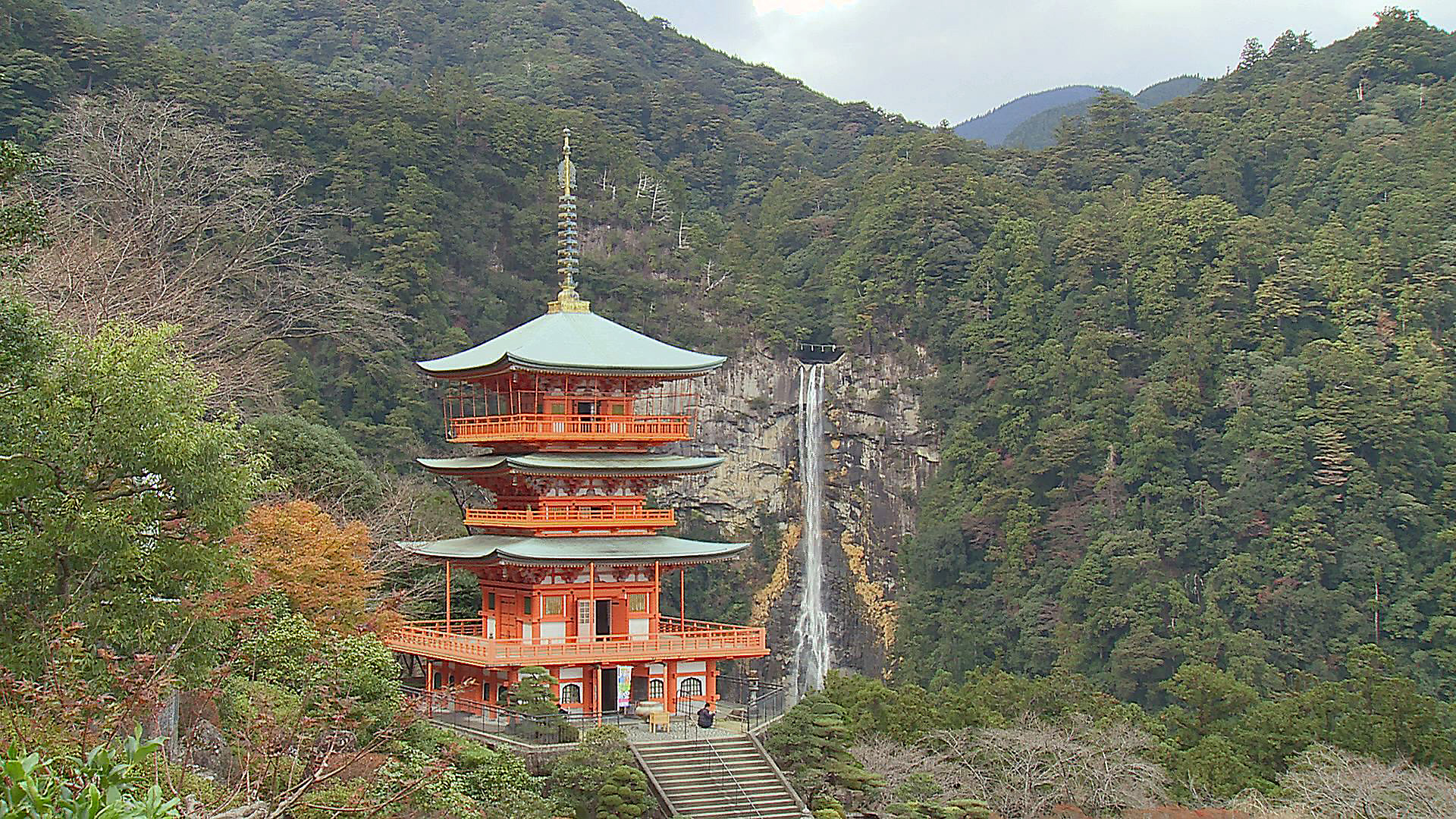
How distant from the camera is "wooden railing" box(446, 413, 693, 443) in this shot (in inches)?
867

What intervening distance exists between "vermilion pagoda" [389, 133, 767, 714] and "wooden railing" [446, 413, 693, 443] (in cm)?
2

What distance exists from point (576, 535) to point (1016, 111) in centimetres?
9464

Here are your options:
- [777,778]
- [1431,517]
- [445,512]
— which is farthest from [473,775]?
[1431,517]

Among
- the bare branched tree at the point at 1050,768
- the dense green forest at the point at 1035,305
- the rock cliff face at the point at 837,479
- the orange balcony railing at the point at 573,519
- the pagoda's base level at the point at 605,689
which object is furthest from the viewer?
the rock cliff face at the point at 837,479

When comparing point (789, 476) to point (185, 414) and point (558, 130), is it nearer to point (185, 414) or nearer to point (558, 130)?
point (558, 130)

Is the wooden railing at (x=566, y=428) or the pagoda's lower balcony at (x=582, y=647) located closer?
the pagoda's lower balcony at (x=582, y=647)

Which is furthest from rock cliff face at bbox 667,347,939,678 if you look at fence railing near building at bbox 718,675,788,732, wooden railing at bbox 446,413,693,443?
wooden railing at bbox 446,413,693,443

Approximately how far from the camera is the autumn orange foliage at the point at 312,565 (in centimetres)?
1970

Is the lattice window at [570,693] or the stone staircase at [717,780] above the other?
the lattice window at [570,693]

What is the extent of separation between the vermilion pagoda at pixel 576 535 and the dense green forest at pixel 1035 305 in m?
2.54

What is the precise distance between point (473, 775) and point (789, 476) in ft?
110

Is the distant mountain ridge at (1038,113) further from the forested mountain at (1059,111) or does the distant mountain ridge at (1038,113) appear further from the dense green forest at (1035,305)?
the dense green forest at (1035,305)

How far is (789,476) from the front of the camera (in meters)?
49.7

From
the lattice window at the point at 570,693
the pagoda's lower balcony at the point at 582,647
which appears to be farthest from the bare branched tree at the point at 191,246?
the lattice window at the point at 570,693
